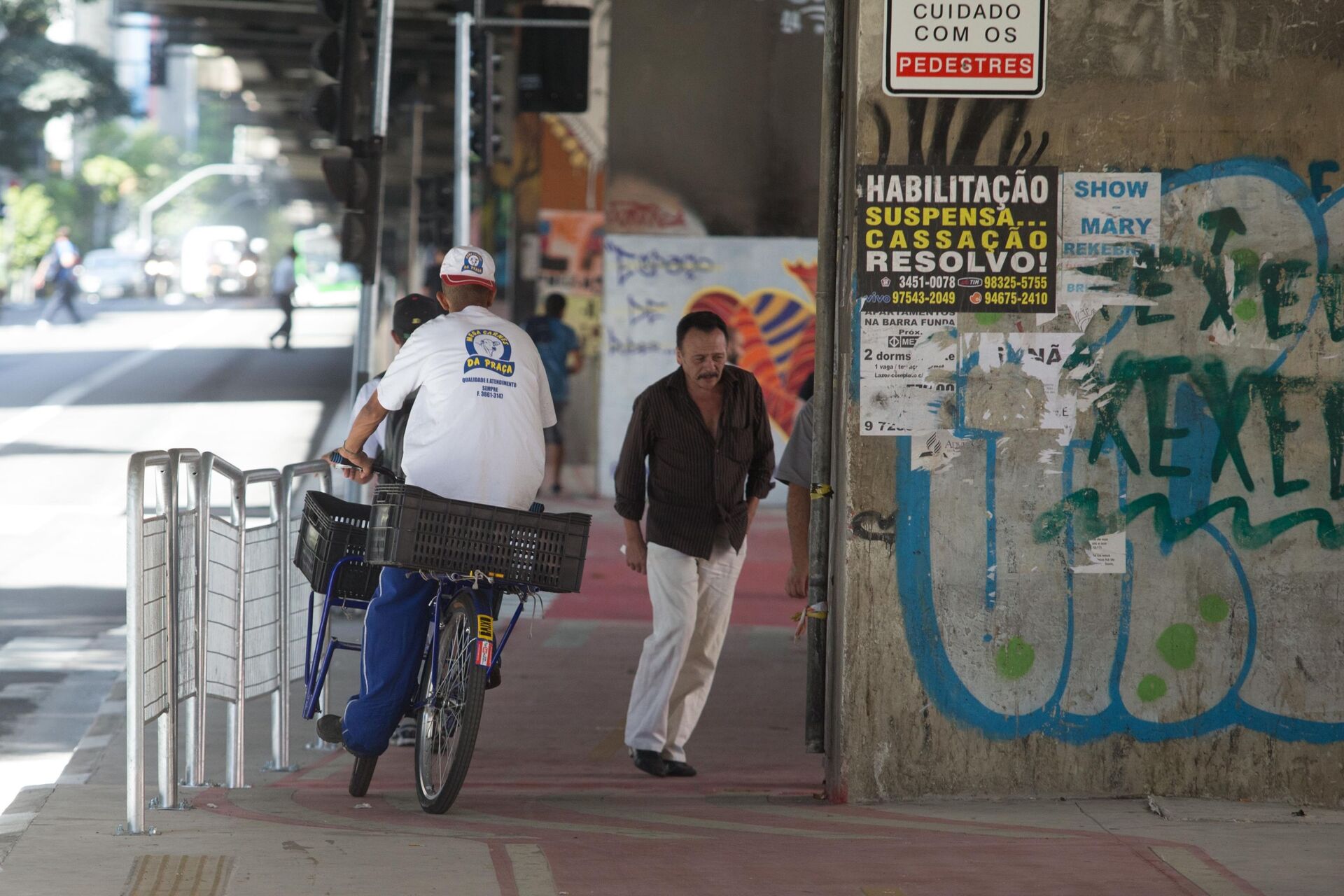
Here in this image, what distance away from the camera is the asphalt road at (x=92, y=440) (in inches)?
369

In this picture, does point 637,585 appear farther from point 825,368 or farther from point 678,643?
point 825,368

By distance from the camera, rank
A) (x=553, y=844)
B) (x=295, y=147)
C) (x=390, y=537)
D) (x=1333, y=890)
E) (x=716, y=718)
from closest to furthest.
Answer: (x=1333, y=890) < (x=553, y=844) < (x=390, y=537) < (x=716, y=718) < (x=295, y=147)

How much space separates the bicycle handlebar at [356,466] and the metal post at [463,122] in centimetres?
1067

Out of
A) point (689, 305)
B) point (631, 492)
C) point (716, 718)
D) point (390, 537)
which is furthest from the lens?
point (689, 305)

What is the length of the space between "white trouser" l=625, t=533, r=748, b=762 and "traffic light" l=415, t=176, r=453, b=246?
15.2 m

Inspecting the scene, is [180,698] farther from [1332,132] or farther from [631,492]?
[1332,132]

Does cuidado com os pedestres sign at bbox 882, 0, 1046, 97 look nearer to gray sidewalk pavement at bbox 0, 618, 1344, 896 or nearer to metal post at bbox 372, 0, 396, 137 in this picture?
gray sidewalk pavement at bbox 0, 618, 1344, 896

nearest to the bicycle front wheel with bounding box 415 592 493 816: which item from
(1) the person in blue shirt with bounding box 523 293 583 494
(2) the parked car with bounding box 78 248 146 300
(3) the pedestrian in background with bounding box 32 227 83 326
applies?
(1) the person in blue shirt with bounding box 523 293 583 494

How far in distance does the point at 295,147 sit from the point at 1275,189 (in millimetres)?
48485

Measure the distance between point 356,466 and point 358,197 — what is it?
6.14 meters

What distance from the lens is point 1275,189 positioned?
6078 millimetres

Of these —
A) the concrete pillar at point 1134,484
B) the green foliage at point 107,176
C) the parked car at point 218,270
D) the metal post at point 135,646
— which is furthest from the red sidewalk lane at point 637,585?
the green foliage at point 107,176

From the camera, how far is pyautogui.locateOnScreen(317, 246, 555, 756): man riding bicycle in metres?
6.08

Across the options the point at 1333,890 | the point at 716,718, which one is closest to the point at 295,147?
the point at 716,718
